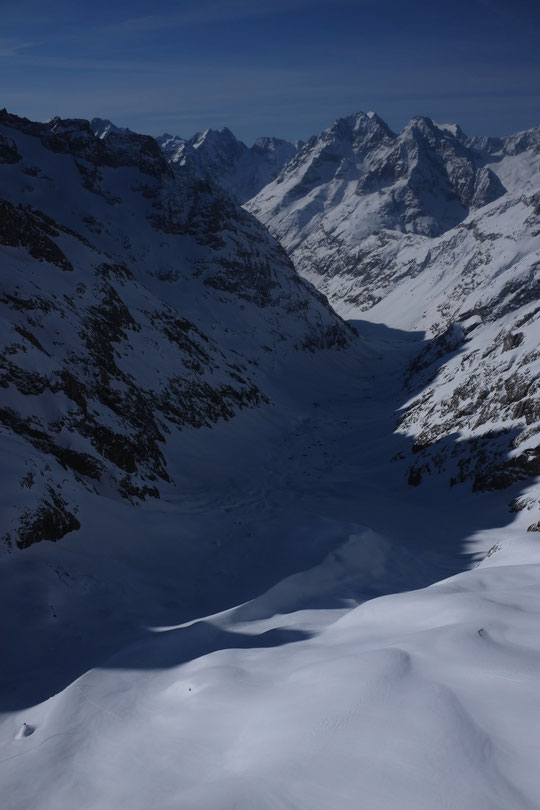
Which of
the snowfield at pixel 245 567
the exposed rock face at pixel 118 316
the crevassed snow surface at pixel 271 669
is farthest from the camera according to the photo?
the exposed rock face at pixel 118 316

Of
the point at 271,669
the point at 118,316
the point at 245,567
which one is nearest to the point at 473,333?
the point at 118,316

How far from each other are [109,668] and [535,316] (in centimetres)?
4018

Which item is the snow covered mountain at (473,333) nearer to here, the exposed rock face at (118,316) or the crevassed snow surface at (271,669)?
the crevassed snow surface at (271,669)

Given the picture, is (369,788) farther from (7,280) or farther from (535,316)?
(535,316)

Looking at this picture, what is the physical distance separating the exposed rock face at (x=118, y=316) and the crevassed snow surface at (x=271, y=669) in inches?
145

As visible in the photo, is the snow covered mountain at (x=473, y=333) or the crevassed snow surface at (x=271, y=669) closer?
the crevassed snow surface at (x=271, y=669)

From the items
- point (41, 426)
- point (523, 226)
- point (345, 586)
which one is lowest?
point (345, 586)

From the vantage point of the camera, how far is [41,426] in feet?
83.0

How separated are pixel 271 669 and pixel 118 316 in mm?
40131

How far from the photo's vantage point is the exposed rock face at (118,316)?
2558 centimetres

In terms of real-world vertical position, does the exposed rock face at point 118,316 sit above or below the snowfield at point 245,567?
above

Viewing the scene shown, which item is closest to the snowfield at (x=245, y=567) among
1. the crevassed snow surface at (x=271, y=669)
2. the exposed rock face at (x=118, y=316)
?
the crevassed snow surface at (x=271, y=669)

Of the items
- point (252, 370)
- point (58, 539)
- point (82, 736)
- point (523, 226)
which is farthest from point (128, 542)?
point (523, 226)

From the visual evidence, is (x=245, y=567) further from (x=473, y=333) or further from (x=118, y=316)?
(x=473, y=333)
